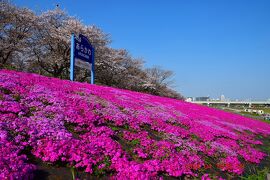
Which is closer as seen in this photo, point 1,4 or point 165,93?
point 1,4

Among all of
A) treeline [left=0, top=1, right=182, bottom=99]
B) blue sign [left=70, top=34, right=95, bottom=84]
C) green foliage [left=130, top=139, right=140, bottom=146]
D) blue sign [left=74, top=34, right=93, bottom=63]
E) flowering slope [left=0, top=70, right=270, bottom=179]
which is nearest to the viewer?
flowering slope [left=0, top=70, right=270, bottom=179]

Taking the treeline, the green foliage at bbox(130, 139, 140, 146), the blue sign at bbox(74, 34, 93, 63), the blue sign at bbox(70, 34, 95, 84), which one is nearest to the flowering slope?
the green foliage at bbox(130, 139, 140, 146)

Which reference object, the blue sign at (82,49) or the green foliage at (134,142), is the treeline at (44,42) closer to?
the blue sign at (82,49)

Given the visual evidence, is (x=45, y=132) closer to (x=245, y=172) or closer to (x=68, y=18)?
(x=245, y=172)

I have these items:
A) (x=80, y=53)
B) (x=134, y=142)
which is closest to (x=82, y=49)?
(x=80, y=53)

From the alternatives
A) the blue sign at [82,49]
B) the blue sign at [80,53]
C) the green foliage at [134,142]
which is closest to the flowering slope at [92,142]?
the green foliage at [134,142]

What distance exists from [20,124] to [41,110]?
1.81 meters

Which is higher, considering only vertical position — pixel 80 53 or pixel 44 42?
pixel 44 42

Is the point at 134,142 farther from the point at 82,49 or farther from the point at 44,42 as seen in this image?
the point at 44,42

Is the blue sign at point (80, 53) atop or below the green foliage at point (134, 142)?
atop

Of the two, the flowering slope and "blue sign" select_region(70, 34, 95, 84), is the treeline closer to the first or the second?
"blue sign" select_region(70, 34, 95, 84)

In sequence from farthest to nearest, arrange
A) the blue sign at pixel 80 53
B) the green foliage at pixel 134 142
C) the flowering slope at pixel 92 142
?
1. the blue sign at pixel 80 53
2. the green foliage at pixel 134 142
3. the flowering slope at pixel 92 142

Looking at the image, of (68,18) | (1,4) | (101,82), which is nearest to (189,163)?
(1,4)

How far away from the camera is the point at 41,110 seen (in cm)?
880
